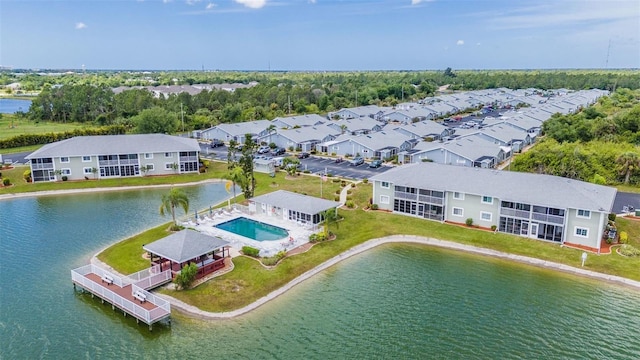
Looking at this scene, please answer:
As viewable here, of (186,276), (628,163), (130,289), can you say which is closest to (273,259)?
(186,276)

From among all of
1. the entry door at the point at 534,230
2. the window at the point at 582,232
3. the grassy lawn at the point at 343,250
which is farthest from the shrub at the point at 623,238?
the entry door at the point at 534,230

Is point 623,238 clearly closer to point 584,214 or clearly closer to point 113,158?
point 584,214

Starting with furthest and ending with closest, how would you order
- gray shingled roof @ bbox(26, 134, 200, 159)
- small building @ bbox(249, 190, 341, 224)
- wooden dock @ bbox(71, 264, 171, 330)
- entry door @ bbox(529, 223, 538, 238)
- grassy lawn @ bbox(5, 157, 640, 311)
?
1. gray shingled roof @ bbox(26, 134, 200, 159)
2. small building @ bbox(249, 190, 341, 224)
3. entry door @ bbox(529, 223, 538, 238)
4. grassy lawn @ bbox(5, 157, 640, 311)
5. wooden dock @ bbox(71, 264, 171, 330)

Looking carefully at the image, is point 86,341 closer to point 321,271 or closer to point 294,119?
point 321,271

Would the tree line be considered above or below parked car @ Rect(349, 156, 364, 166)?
above

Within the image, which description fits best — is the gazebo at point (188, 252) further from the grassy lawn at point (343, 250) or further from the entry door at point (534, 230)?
the entry door at point (534, 230)

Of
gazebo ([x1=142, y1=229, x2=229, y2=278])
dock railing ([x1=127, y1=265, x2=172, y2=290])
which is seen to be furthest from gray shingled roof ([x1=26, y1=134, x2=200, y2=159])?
dock railing ([x1=127, y1=265, x2=172, y2=290])

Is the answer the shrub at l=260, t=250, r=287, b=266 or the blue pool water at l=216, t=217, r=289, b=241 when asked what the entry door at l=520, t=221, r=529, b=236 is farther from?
the shrub at l=260, t=250, r=287, b=266
